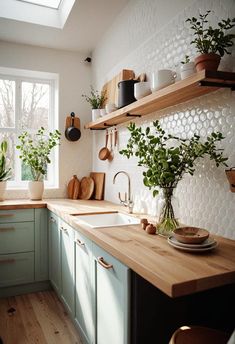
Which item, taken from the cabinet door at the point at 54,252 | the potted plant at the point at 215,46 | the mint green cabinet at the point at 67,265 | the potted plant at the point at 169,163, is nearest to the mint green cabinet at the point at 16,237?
the cabinet door at the point at 54,252

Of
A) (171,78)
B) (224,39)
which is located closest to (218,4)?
(224,39)

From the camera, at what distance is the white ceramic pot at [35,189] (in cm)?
309

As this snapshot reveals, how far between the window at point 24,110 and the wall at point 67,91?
0.36 feet

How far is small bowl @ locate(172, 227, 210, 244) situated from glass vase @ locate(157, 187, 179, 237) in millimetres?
150

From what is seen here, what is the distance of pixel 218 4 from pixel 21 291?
9.51ft

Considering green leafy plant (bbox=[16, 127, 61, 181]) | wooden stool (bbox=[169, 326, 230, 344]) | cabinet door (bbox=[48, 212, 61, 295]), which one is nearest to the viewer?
wooden stool (bbox=[169, 326, 230, 344])

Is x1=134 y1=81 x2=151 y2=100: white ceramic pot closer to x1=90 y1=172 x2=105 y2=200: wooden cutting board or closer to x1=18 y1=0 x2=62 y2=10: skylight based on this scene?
x1=90 y1=172 x2=105 y2=200: wooden cutting board

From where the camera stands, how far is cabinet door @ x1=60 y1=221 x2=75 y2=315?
6.97ft

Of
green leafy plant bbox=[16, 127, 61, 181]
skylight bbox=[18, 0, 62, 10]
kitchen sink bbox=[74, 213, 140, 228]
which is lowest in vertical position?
kitchen sink bbox=[74, 213, 140, 228]

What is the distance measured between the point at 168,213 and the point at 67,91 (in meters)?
2.42

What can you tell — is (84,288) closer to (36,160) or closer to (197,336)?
(197,336)

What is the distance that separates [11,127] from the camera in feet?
11.1

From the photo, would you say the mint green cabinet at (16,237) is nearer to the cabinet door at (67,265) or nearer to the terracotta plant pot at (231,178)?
the cabinet door at (67,265)

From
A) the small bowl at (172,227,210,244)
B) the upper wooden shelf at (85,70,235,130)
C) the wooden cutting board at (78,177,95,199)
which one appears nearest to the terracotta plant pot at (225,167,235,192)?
the small bowl at (172,227,210,244)
